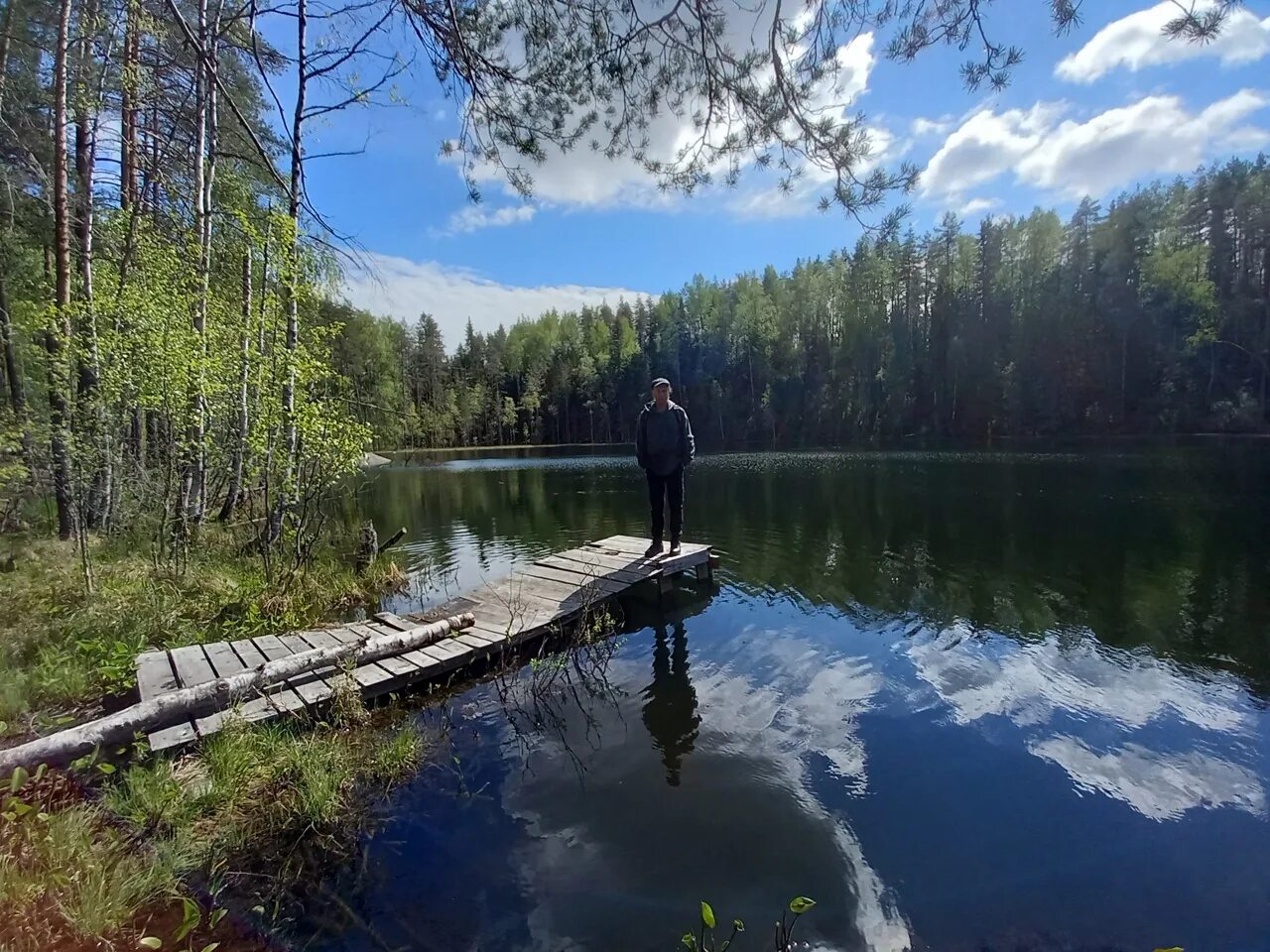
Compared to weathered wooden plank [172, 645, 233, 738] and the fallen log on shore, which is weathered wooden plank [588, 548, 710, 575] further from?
weathered wooden plank [172, 645, 233, 738]

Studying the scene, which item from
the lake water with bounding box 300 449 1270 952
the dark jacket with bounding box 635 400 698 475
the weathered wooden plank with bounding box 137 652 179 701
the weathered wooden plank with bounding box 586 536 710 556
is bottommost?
the lake water with bounding box 300 449 1270 952

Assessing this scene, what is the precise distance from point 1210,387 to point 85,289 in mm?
48406

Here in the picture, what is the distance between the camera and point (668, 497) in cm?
826

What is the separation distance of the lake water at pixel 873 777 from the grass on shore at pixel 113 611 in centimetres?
199

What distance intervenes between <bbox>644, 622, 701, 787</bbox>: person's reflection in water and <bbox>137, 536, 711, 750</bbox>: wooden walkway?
105 centimetres

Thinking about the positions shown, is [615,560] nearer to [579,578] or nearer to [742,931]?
[579,578]

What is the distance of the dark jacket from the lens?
766 centimetres

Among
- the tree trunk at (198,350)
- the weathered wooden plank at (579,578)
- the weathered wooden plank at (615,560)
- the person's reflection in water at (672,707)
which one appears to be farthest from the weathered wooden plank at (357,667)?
the weathered wooden plank at (615,560)

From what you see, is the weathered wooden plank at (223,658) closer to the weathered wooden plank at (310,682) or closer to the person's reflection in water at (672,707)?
the weathered wooden plank at (310,682)

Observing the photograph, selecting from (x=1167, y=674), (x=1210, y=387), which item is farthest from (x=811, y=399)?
(x=1167, y=674)

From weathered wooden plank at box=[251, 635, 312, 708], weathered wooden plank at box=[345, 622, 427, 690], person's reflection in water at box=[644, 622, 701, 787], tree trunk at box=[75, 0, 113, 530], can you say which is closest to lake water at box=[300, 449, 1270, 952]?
person's reflection in water at box=[644, 622, 701, 787]

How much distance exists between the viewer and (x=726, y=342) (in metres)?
56.6

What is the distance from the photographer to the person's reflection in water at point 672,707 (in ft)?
14.9

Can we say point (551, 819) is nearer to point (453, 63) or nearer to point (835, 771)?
point (835, 771)
